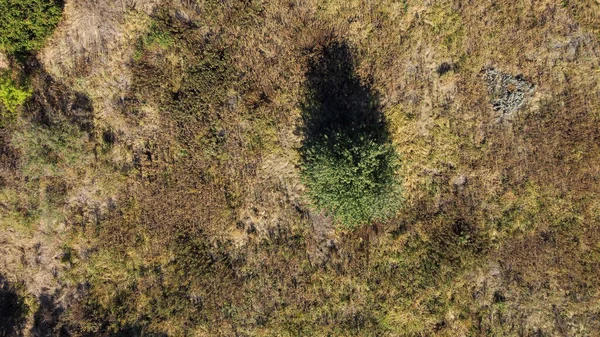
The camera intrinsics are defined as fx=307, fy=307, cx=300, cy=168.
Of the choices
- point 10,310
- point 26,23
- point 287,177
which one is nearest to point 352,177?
point 287,177

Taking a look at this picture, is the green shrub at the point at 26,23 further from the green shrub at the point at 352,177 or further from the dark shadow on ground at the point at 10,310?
the green shrub at the point at 352,177

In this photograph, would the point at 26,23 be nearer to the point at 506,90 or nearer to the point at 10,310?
the point at 10,310

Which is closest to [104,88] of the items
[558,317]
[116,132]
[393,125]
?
[116,132]

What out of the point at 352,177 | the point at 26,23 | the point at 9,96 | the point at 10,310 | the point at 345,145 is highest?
the point at 26,23

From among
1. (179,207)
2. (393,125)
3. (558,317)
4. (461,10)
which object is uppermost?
(461,10)

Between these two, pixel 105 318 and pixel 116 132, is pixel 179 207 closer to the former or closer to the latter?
pixel 116 132

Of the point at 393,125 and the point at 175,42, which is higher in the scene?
the point at 175,42
